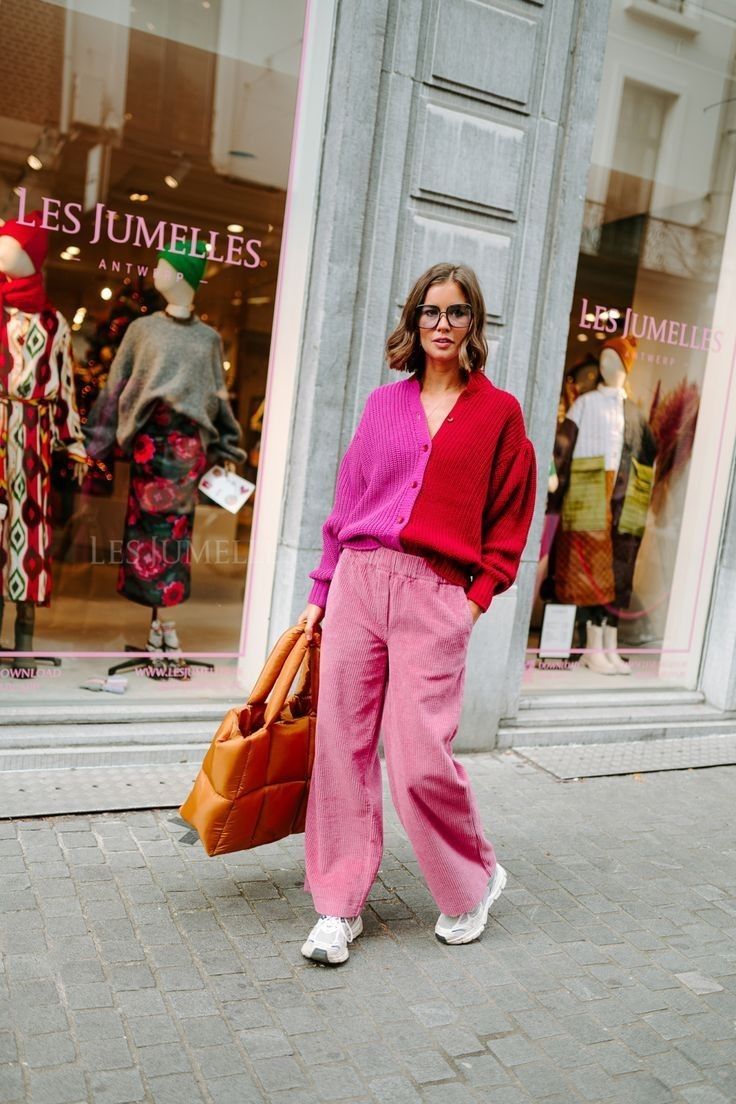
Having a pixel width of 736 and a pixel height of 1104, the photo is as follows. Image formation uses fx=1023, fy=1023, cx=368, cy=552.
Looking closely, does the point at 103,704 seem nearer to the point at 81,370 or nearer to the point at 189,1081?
the point at 81,370

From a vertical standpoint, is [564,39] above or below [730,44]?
below

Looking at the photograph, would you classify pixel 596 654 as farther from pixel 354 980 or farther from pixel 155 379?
pixel 354 980

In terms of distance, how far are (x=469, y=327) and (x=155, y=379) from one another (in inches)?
92.4

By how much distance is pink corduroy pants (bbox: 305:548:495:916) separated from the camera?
3.08m

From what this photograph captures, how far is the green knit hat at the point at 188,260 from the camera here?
4.77 meters

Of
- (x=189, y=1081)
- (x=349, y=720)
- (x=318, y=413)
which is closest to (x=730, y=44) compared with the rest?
(x=318, y=413)

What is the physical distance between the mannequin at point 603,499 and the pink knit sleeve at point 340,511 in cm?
287

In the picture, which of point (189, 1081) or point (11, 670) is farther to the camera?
point (11, 670)

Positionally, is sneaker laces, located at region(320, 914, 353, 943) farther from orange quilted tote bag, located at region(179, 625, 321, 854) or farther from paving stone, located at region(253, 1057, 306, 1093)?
paving stone, located at region(253, 1057, 306, 1093)

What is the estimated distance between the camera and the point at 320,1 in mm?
4770

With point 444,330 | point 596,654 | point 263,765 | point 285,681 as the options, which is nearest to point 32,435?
point 285,681

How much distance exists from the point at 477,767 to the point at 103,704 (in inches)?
72.3

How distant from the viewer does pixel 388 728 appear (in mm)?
3160

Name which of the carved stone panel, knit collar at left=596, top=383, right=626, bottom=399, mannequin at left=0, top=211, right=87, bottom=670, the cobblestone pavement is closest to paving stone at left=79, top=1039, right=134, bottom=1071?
the cobblestone pavement
